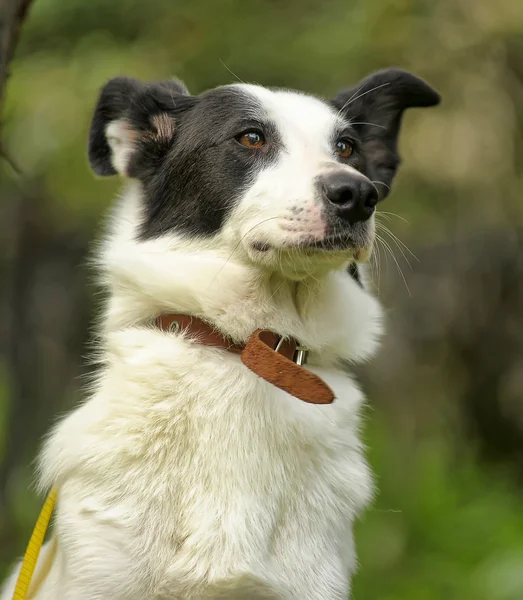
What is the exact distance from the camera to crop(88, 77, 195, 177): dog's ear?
306 cm

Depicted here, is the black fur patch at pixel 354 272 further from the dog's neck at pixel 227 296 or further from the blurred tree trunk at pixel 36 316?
the blurred tree trunk at pixel 36 316

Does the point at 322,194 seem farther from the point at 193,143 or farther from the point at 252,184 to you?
the point at 193,143

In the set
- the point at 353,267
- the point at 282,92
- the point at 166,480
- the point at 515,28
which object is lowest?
the point at 166,480

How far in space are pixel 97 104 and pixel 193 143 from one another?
45cm

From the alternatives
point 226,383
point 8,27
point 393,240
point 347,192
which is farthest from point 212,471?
point 393,240

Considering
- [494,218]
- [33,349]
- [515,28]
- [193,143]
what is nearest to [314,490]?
[193,143]

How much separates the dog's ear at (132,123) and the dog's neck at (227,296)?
355mm

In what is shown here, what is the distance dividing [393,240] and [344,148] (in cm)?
265

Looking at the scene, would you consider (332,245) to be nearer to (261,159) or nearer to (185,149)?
(261,159)

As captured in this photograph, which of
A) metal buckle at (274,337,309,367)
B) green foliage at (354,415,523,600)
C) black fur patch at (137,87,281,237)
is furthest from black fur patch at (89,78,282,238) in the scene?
green foliage at (354,415,523,600)

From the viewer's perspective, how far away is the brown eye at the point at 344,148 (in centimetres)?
293

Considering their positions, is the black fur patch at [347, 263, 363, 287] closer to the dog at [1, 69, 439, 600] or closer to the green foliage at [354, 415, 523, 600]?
the dog at [1, 69, 439, 600]

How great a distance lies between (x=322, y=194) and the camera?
2.44 meters

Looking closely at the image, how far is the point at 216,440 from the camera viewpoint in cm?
247
